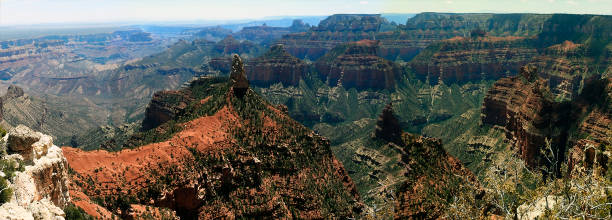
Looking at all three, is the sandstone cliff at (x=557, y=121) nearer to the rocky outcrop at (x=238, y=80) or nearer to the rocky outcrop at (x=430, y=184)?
the rocky outcrop at (x=430, y=184)

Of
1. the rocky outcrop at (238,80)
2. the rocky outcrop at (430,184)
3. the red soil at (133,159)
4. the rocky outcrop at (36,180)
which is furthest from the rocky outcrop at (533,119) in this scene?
the rocky outcrop at (36,180)

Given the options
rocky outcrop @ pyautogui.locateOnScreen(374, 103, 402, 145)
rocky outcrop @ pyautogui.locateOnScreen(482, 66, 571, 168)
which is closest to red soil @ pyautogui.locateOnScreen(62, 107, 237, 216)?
rocky outcrop @ pyautogui.locateOnScreen(482, 66, 571, 168)

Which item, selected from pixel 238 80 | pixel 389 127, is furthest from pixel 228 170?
pixel 389 127

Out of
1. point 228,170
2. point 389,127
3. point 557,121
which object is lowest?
point 389,127

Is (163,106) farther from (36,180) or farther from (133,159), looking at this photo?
(36,180)

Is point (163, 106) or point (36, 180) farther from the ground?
point (36, 180)

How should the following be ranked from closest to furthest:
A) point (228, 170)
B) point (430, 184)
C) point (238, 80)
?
point (228, 170), point (430, 184), point (238, 80)

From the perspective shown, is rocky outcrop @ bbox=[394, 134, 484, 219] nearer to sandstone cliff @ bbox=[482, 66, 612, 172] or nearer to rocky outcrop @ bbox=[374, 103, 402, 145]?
sandstone cliff @ bbox=[482, 66, 612, 172]
